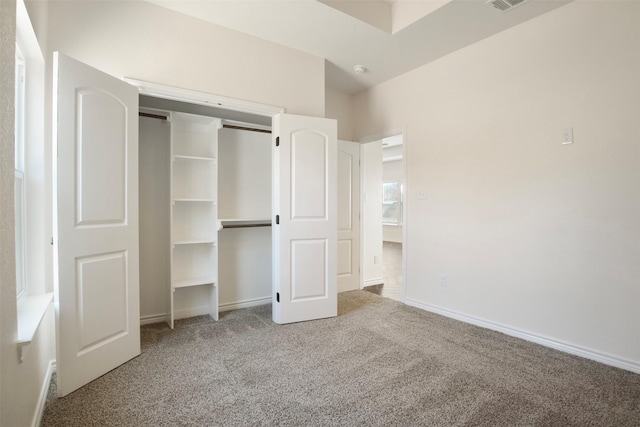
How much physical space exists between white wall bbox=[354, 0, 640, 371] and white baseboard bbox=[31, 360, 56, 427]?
3.40m

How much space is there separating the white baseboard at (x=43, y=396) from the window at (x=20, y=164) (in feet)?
1.85

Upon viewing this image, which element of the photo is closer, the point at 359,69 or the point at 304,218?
the point at 304,218

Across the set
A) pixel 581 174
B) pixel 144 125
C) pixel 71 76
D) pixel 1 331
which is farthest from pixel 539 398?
pixel 144 125

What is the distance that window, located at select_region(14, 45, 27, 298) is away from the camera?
6.25 ft

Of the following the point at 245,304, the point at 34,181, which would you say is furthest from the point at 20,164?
the point at 245,304

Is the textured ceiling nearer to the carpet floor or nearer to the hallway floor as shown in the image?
the carpet floor

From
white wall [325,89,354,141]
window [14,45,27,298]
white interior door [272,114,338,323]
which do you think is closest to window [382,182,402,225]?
white wall [325,89,354,141]

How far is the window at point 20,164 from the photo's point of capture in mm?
1906

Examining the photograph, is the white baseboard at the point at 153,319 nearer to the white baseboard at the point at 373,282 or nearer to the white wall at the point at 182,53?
the white wall at the point at 182,53

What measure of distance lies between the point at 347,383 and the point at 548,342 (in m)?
1.87

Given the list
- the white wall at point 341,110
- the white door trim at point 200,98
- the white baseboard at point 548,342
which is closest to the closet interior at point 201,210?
the white door trim at point 200,98

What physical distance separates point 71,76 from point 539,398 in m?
3.50

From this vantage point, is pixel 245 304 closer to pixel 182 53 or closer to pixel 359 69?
pixel 182 53

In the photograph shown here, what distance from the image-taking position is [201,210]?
343cm
